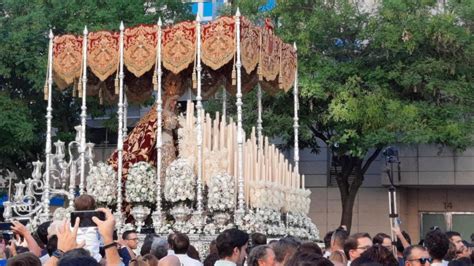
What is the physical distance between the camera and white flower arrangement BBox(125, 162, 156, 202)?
16.5 meters

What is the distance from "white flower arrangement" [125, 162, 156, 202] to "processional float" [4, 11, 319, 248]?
0.02 m

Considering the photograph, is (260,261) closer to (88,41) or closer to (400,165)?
(88,41)

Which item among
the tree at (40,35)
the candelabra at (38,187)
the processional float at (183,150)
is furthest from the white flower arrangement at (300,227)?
the tree at (40,35)

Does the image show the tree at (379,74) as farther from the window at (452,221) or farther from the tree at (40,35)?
the window at (452,221)

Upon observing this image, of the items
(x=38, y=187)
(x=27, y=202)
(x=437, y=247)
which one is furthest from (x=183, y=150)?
(x=437, y=247)

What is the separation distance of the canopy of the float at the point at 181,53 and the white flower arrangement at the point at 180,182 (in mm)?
A: 2130

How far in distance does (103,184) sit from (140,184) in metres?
0.82

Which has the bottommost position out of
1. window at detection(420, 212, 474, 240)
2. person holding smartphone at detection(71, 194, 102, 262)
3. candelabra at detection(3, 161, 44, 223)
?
window at detection(420, 212, 474, 240)

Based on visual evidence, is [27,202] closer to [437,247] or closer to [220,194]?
[220,194]

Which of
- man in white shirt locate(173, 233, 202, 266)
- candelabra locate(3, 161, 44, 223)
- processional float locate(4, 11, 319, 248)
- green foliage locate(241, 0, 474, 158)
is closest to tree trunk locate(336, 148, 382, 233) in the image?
green foliage locate(241, 0, 474, 158)

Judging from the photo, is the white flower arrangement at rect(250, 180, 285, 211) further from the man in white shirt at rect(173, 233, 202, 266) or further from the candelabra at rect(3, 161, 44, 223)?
the man in white shirt at rect(173, 233, 202, 266)

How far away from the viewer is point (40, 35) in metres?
25.3

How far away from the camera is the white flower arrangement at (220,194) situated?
15.7m

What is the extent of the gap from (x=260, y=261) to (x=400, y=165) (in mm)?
22769
